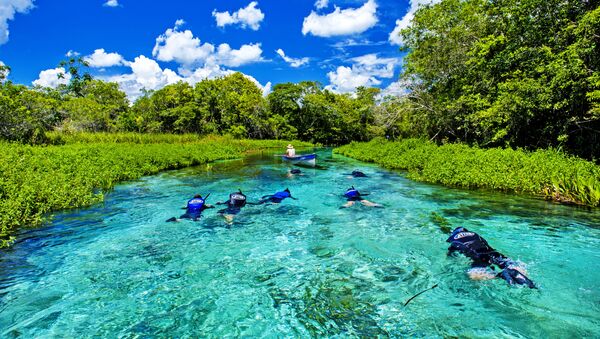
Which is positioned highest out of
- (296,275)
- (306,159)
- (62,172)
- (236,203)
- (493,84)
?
(493,84)

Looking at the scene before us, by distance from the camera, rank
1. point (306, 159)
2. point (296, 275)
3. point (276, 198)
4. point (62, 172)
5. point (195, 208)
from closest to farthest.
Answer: point (296, 275) < point (195, 208) < point (276, 198) < point (62, 172) < point (306, 159)

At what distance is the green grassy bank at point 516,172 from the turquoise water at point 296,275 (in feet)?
3.46

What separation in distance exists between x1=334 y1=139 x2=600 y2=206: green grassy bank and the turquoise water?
1.05m

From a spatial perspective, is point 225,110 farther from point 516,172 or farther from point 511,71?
A: point 516,172

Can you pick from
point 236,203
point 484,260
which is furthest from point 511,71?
point 236,203

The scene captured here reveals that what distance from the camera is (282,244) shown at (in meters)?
9.01

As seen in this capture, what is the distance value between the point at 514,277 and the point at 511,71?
661 inches

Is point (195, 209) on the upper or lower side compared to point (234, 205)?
upper

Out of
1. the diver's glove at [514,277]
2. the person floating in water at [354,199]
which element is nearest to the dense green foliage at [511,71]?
the person floating in water at [354,199]

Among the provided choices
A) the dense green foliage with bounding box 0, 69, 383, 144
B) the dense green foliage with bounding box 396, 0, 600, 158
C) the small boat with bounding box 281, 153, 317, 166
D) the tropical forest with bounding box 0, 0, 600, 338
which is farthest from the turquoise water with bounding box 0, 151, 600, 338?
the dense green foliage with bounding box 0, 69, 383, 144

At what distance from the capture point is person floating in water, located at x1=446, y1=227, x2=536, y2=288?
6.51 meters

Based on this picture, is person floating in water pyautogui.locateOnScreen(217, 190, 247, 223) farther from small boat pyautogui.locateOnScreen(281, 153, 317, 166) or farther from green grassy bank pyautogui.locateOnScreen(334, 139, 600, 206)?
small boat pyautogui.locateOnScreen(281, 153, 317, 166)

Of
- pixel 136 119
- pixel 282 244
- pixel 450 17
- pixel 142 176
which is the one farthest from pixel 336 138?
pixel 282 244

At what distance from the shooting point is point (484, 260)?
7.29m
